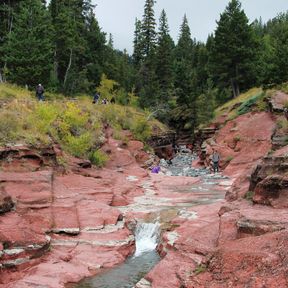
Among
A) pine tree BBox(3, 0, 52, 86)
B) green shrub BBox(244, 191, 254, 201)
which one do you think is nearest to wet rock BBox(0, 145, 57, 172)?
green shrub BBox(244, 191, 254, 201)

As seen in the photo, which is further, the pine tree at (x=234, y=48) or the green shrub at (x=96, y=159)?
the pine tree at (x=234, y=48)

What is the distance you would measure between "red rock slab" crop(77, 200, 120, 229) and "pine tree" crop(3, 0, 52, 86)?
2079cm

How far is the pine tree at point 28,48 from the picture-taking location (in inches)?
1350

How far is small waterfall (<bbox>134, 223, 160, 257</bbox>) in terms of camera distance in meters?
15.6

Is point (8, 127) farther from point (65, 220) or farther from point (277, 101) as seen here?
point (277, 101)

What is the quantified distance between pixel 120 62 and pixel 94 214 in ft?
152

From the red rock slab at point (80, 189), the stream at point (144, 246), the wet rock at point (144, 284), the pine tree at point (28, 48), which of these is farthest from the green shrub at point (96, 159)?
the wet rock at point (144, 284)

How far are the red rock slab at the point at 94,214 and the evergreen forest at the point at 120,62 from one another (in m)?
21.0

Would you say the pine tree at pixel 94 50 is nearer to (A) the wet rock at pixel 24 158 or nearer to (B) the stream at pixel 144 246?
(B) the stream at pixel 144 246

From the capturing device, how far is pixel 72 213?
15852mm

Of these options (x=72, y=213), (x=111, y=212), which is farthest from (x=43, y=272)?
(x=111, y=212)

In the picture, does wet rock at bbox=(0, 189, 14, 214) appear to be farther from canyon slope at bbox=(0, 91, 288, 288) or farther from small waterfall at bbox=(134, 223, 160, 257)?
small waterfall at bbox=(134, 223, 160, 257)

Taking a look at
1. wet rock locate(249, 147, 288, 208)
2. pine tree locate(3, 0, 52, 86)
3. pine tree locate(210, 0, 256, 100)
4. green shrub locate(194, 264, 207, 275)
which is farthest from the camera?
pine tree locate(210, 0, 256, 100)

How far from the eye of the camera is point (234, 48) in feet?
153
